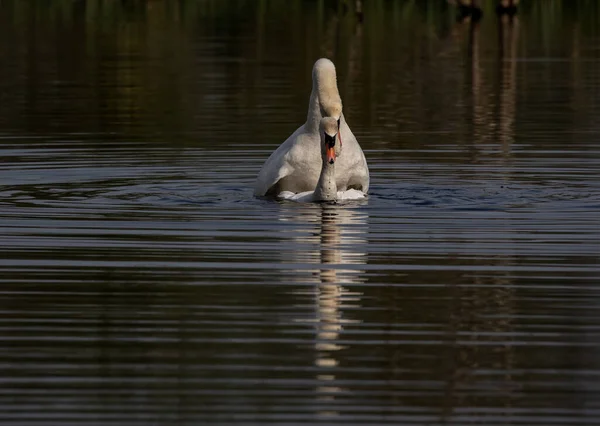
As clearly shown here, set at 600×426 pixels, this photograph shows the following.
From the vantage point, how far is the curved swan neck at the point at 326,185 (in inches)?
602

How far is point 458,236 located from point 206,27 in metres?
36.1

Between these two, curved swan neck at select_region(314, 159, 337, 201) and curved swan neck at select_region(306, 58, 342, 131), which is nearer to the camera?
curved swan neck at select_region(314, 159, 337, 201)

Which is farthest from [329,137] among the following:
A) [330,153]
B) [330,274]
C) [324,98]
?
[330,274]

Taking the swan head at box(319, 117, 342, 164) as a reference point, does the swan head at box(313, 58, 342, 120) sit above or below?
above

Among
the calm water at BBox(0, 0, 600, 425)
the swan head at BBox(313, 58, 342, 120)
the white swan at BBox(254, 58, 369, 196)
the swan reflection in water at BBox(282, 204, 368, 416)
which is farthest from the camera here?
the white swan at BBox(254, 58, 369, 196)

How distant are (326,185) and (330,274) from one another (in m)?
4.04

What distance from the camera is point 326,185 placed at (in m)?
15.3

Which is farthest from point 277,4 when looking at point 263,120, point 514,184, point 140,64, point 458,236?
point 458,236

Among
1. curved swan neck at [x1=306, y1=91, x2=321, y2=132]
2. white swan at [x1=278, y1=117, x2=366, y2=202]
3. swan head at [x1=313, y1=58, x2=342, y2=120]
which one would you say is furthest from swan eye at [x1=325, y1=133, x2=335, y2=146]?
curved swan neck at [x1=306, y1=91, x2=321, y2=132]

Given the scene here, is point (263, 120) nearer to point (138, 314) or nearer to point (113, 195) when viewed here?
point (113, 195)

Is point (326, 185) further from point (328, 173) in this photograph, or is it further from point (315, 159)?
point (315, 159)

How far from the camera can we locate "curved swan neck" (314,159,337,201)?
50.2 ft

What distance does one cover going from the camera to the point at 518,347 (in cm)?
906

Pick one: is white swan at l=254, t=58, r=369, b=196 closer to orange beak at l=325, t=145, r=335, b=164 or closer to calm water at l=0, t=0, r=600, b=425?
calm water at l=0, t=0, r=600, b=425
